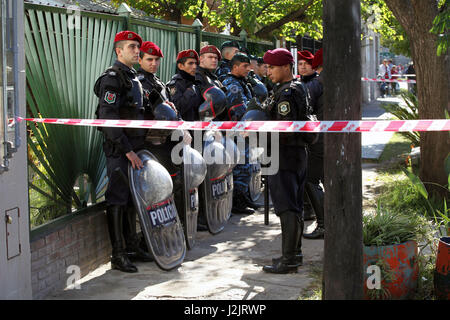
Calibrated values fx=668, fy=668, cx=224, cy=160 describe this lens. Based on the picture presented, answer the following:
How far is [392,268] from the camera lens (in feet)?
15.8

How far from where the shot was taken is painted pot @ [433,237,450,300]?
474cm

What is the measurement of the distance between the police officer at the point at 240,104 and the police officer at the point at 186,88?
0.70m

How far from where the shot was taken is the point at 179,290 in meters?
5.40

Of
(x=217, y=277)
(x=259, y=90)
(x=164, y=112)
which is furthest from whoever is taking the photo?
(x=259, y=90)

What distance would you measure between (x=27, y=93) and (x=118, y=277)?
1766 millimetres

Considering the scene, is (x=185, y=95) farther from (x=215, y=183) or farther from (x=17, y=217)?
(x=17, y=217)

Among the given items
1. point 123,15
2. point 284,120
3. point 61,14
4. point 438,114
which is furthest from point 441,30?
point 61,14

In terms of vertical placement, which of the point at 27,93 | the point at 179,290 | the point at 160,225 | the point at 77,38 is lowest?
the point at 179,290

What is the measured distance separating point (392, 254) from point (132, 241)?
256 cm

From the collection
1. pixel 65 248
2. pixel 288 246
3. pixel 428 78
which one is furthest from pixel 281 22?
pixel 65 248

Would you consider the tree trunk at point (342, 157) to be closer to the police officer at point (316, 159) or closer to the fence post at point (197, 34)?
the police officer at point (316, 159)

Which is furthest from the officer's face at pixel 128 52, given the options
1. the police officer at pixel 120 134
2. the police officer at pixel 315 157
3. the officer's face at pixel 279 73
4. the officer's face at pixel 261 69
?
the officer's face at pixel 261 69

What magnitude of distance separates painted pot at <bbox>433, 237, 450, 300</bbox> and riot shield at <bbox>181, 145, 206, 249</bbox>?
257 centimetres
